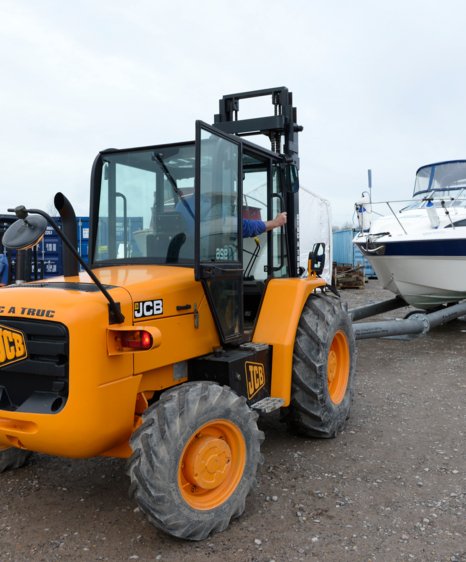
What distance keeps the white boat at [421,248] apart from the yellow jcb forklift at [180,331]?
5.02 metres

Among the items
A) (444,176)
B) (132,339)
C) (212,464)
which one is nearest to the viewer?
(132,339)

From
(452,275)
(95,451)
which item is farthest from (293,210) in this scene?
(452,275)

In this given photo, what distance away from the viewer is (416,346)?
8570mm

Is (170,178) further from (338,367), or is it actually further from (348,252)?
(348,252)

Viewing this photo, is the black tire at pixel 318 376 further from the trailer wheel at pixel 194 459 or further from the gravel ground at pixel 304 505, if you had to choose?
the trailer wheel at pixel 194 459

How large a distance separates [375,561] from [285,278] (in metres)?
2.21

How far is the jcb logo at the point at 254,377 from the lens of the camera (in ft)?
12.1

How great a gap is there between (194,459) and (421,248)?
7.29 m

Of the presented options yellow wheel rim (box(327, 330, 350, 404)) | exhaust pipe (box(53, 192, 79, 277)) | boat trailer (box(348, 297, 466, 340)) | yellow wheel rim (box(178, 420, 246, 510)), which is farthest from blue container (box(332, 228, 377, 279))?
exhaust pipe (box(53, 192, 79, 277))

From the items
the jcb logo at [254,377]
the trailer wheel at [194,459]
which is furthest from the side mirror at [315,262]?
the trailer wheel at [194,459]

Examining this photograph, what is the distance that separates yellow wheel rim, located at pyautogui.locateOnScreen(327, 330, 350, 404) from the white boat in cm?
474

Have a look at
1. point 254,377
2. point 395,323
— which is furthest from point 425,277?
point 254,377

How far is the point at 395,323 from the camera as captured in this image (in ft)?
24.6

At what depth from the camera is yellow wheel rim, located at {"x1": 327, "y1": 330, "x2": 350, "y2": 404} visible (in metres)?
4.75
